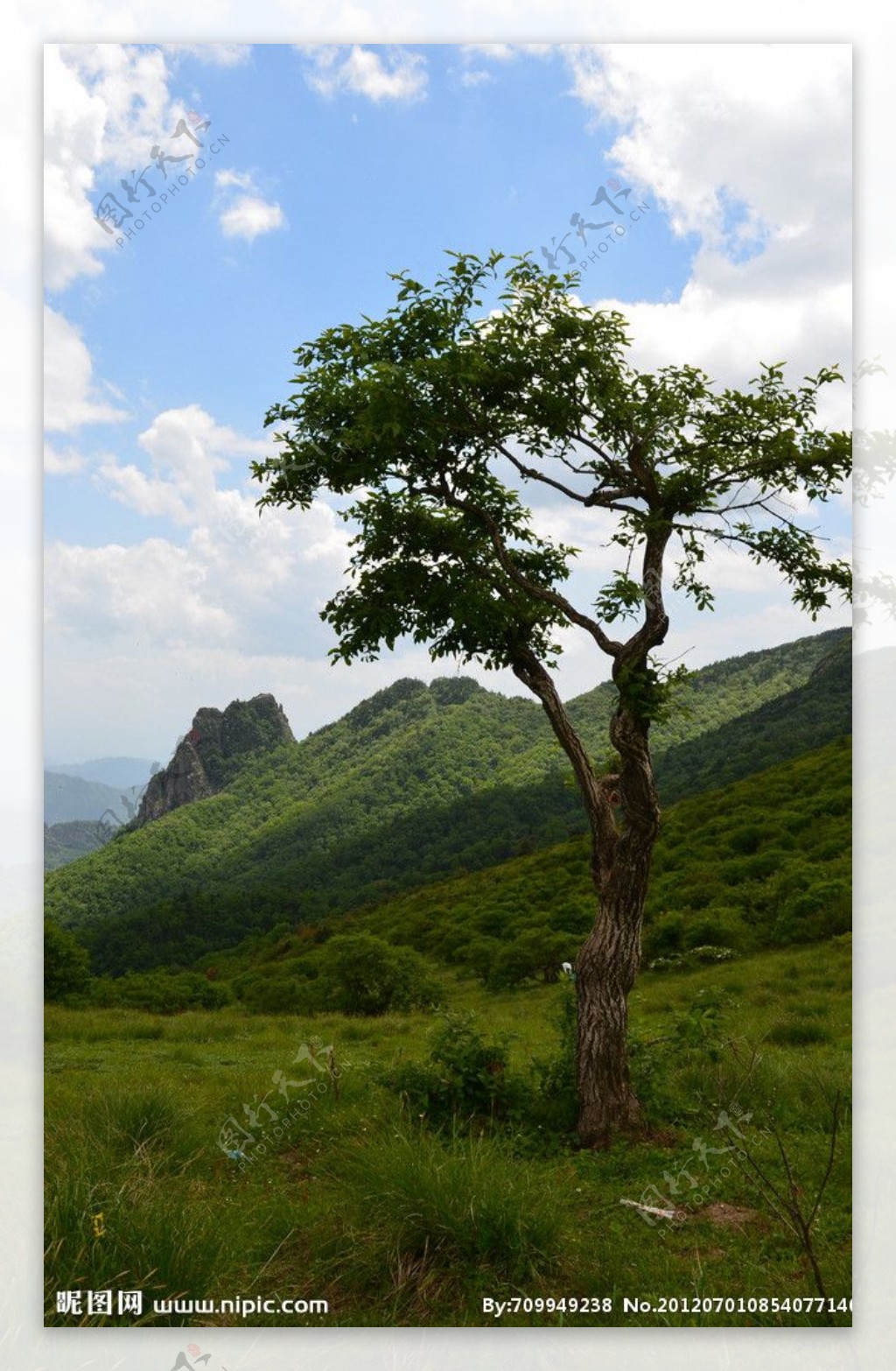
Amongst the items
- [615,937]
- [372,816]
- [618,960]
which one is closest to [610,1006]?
[618,960]

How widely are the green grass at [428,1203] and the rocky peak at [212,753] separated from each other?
176 ft

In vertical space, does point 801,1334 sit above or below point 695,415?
below

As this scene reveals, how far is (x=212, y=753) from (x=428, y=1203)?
61178 mm

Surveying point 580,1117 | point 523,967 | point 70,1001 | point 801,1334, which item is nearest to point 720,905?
point 523,967

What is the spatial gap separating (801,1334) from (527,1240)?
1.51 m

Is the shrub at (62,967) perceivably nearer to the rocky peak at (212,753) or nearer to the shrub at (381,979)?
the shrub at (381,979)

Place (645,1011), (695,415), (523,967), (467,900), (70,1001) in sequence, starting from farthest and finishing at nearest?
(467,900), (70,1001), (523,967), (645,1011), (695,415)

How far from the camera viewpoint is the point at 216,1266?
5172mm

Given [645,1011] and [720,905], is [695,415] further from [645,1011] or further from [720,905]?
[720,905]

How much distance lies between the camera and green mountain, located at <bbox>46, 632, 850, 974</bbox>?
4253 centimetres

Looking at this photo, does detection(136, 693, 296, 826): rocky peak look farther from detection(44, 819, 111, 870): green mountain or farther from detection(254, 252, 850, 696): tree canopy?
detection(254, 252, 850, 696): tree canopy

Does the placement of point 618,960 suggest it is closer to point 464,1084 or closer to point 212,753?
point 464,1084

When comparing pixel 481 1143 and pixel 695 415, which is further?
pixel 695 415

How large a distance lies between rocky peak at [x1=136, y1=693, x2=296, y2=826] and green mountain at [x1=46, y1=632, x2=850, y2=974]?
3.69 metres
